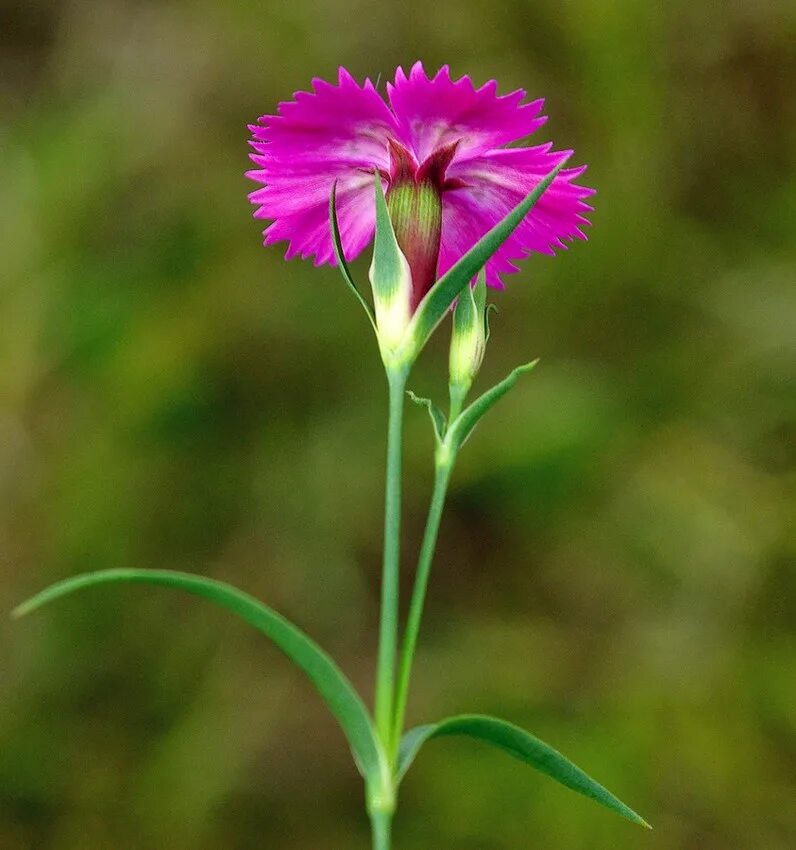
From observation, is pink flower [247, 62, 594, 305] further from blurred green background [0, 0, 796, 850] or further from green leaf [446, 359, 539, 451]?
blurred green background [0, 0, 796, 850]

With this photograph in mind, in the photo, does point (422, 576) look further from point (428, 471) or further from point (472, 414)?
point (428, 471)

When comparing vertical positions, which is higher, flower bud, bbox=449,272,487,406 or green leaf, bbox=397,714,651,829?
flower bud, bbox=449,272,487,406

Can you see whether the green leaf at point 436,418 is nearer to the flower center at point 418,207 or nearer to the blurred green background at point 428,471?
the flower center at point 418,207

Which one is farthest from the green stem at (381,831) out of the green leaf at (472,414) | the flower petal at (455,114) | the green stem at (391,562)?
the flower petal at (455,114)

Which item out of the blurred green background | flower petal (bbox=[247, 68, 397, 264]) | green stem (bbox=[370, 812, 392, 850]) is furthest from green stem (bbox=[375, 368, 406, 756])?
the blurred green background

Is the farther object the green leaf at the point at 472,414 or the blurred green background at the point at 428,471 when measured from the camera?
the blurred green background at the point at 428,471

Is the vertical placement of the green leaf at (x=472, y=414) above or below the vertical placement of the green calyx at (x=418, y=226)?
below
